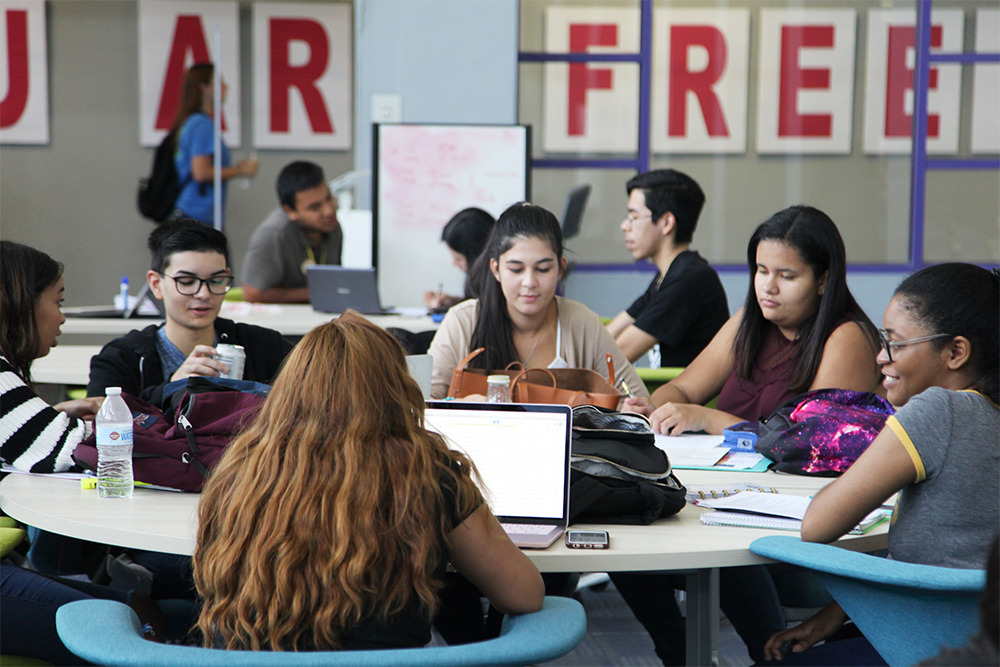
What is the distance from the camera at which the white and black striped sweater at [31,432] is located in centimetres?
196

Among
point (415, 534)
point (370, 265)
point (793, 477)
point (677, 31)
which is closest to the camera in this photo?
point (415, 534)

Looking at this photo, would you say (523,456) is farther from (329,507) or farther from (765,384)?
(765,384)

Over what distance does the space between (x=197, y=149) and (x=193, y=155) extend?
0.05 meters

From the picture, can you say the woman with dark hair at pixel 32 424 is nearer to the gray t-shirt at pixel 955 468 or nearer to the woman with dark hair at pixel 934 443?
the woman with dark hair at pixel 934 443

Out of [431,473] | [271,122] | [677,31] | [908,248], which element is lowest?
[431,473]

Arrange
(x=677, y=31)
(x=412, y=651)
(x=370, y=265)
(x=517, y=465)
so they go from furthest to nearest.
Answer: (x=677, y=31)
(x=370, y=265)
(x=517, y=465)
(x=412, y=651)

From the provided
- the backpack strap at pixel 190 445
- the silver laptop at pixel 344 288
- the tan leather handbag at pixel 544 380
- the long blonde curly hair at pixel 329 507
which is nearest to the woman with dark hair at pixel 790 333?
the tan leather handbag at pixel 544 380

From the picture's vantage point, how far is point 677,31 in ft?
20.8

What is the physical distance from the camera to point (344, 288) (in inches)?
180

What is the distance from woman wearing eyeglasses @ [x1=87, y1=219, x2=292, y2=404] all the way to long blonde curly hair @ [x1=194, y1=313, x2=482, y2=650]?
1.13m

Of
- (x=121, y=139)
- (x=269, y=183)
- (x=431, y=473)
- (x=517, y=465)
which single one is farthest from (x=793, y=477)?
(x=121, y=139)

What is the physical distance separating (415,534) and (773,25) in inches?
236

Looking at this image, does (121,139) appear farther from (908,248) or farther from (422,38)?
(908,248)

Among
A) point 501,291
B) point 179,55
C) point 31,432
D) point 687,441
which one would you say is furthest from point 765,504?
point 179,55
